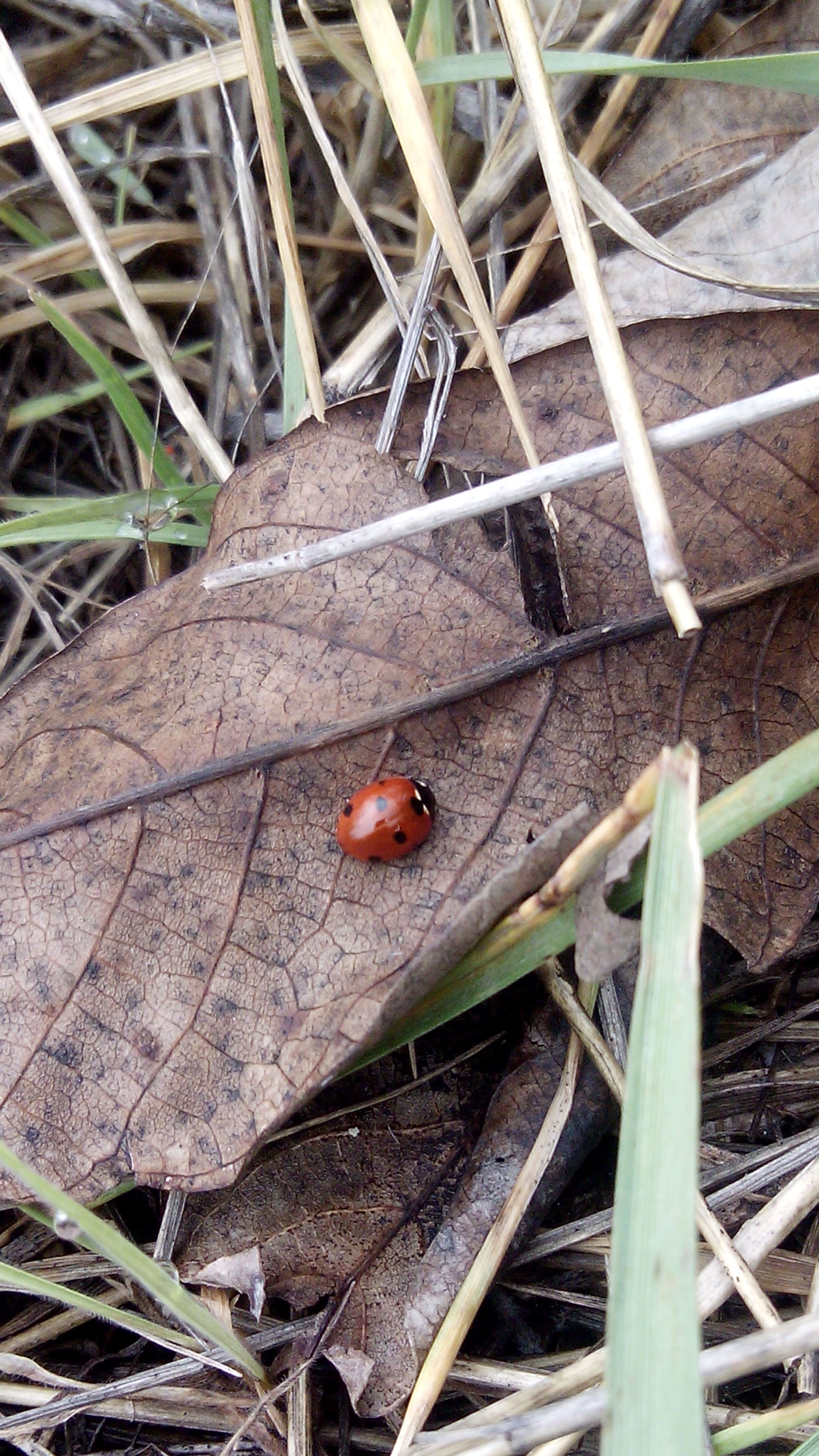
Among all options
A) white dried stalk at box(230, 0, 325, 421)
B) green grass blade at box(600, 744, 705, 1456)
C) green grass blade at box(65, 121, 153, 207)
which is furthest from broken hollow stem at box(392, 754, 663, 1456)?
green grass blade at box(65, 121, 153, 207)

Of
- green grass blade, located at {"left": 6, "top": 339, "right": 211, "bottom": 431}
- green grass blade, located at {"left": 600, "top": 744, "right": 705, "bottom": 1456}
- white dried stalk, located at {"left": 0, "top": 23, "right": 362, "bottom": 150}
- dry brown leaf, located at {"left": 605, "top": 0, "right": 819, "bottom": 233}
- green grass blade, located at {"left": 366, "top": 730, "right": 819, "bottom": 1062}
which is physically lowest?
green grass blade, located at {"left": 600, "top": 744, "right": 705, "bottom": 1456}

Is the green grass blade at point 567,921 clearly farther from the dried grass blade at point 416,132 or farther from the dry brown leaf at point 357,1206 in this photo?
the dried grass blade at point 416,132

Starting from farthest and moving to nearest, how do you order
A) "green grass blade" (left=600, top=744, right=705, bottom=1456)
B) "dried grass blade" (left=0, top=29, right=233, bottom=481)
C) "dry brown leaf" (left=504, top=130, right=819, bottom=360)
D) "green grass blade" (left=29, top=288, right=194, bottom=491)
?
"green grass blade" (left=29, top=288, right=194, bottom=491) → "dried grass blade" (left=0, top=29, right=233, bottom=481) → "dry brown leaf" (left=504, top=130, right=819, bottom=360) → "green grass blade" (left=600, top=744, right=705, bottom=1456)

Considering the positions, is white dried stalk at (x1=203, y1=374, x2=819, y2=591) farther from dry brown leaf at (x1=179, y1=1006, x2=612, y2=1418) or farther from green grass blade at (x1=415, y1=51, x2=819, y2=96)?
dry brown leaf at (x1=179, y1=1006, x2=612, y2=1418)

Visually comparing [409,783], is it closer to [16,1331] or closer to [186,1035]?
[186,1035]

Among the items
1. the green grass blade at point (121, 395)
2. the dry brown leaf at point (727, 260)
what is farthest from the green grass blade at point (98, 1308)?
the dry brown leaf at point (727, 260)

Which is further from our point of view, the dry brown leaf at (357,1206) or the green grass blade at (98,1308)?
the dry brown leaf at (357,1206)
